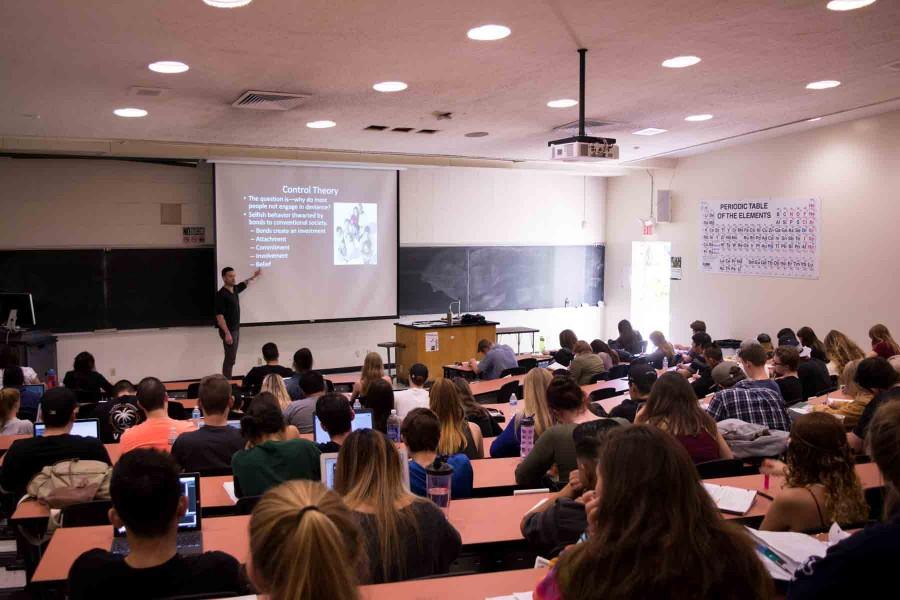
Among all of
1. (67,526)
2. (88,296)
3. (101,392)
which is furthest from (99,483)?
(88,296)

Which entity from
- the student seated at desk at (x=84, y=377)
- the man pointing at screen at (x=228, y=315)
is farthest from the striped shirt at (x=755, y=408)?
the man pointing at screen at (x=228, y=315)

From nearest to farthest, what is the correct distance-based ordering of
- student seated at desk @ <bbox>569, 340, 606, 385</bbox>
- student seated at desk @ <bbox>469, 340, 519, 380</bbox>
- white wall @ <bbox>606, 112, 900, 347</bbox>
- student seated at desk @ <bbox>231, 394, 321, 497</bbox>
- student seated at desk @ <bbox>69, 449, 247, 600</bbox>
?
1. student seated at desk @ <bbox>69, 449, 247, 600</bbox>
2. student seated at desk @ <bbox>231, 394, 321, 497</bbox>
3. student seated at desk @ <bbox>569, 340, 606, 385</bbox>
4. student seated at desk @ <bbox>469, 340, 519, 380</bbox>
5. white wall @ <bbox>606, 112, 900, 347</bbox>

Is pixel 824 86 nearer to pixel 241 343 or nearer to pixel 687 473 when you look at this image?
pixel 687 473

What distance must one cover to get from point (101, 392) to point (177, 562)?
5288 mm

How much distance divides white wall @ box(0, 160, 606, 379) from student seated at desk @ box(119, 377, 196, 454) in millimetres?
6056

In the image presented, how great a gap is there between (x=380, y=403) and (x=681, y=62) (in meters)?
3.25

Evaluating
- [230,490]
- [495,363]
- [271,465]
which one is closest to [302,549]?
[271,465]

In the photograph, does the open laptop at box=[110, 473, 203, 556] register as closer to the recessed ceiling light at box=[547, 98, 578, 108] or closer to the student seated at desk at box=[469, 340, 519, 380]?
the recessed ceiling light at box=[547, 98, 578, 108]

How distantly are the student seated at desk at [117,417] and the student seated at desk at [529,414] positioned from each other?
257 cm

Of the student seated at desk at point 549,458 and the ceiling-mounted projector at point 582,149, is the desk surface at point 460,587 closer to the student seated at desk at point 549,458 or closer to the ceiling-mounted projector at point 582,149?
the student seated at desk at point 549,458

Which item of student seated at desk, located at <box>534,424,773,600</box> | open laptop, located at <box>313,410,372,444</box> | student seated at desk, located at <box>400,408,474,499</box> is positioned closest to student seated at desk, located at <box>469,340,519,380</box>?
open laptop, located at <box>313,410,372,444</box>

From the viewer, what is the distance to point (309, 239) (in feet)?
36.0

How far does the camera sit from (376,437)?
2.62 m

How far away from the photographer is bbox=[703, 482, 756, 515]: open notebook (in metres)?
3.28
